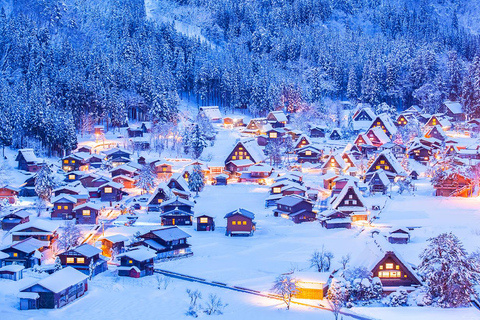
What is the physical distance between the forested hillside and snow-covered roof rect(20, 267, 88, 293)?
1430 inches

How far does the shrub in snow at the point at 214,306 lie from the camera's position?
31.6 m

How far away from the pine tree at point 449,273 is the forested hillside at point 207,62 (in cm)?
4828

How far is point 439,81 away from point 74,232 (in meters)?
76.8

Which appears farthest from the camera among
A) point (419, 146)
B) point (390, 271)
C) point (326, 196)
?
point (419, 146)

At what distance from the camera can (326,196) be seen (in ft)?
189

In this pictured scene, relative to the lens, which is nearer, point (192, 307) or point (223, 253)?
point (192, 307)

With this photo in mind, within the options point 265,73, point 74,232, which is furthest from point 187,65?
point 74,232

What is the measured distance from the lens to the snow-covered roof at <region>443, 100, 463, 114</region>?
3693 inches

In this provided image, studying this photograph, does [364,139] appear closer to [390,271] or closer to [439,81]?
[439,81]

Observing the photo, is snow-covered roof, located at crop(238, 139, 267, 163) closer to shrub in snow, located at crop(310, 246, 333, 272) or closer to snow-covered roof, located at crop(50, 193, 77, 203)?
snow-covered roof, located at crop(50, 193, 77, 203)

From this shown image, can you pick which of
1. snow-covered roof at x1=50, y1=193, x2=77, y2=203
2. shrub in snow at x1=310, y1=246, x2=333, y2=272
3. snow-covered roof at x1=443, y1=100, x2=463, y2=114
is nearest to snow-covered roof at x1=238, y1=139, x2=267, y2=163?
snow-covered roof at x1=50, y1=193, x2=77, y2=203

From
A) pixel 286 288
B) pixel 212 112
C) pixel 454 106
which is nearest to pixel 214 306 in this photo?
pixel 286 288

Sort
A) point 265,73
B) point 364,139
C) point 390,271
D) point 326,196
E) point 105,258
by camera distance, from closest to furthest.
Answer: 1. point 390,271
2. point 105,258
3. point 326,196
4. point 364,139
5. point 265,73

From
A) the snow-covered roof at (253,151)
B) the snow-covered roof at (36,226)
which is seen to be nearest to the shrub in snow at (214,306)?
the snow-covered roof at (36,226)
